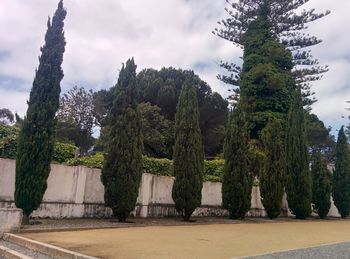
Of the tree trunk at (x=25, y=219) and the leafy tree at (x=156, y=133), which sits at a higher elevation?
the leafy tree at (x=156, y=133)

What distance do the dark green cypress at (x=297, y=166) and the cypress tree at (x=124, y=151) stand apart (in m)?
9.97

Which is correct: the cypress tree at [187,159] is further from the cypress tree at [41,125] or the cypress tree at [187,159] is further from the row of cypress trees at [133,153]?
the cypress tree at [41,125]

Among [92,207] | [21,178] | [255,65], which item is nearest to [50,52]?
[21,178]

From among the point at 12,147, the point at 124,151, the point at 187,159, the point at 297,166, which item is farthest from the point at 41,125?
the point at 297,166

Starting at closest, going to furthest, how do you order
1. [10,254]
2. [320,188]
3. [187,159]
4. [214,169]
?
[10,254]
[187,159]
[214,169]
[320,188]

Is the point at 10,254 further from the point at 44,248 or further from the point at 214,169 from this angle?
the point at 214,169

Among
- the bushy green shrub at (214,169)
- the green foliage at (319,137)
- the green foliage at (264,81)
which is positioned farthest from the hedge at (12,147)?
the green foliage at (319,137)

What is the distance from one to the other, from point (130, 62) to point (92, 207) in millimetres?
5093

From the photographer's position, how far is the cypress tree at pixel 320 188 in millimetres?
19906

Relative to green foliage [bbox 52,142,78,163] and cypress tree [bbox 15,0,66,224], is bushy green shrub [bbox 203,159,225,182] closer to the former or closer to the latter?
green foliage [bbox 52,142,78,163]

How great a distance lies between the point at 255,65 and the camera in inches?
1030

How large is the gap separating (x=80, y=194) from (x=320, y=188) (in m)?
13.7

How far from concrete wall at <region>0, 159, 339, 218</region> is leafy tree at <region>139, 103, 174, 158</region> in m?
11.5

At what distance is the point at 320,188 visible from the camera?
20.0 meters
